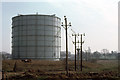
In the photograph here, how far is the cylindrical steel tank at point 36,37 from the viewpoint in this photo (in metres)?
45.8

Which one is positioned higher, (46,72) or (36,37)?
(36,37)

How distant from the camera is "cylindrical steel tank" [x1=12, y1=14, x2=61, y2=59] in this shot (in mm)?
45781

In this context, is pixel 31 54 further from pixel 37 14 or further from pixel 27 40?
pixel 37 14

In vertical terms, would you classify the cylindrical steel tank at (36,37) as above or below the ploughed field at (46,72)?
above

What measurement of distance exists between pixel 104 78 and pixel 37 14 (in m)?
34.2

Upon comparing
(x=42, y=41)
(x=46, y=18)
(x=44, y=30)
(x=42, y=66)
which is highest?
(x=46, y=18)

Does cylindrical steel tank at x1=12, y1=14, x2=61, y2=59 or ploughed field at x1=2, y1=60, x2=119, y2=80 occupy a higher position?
cylindrical steel tank at x1=12, y1=14, x2=61, y2=59

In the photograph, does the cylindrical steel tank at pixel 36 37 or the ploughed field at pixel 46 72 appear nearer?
the ploughed field at pixel 46 72

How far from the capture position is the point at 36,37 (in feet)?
152

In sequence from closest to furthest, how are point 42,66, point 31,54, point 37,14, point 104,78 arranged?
point 104,78
point 42,66
point 31,54
point 37,14

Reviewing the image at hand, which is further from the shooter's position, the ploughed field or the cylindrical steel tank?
the cylindrical steel tank

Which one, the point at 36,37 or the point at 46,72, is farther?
the point at 36,37

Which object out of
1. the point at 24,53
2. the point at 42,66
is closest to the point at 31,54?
the point at 24,53

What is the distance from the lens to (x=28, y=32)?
4678 cm
